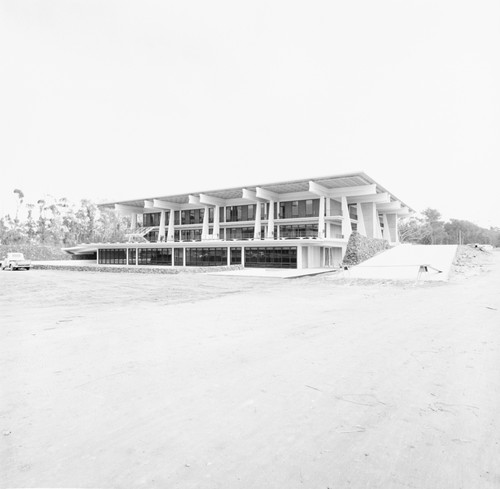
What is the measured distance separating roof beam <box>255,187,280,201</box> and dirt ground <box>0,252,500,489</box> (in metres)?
32.9

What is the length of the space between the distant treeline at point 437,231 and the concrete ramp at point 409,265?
43289 millimetres

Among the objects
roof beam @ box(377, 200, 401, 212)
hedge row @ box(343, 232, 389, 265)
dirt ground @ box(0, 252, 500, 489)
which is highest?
roof beam @ box(377, 200, 401, 212)

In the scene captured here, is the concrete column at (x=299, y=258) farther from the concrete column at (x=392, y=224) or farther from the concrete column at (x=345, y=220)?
the concrete column at (x=392, y=224)

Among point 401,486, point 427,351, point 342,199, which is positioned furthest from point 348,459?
point 342,199

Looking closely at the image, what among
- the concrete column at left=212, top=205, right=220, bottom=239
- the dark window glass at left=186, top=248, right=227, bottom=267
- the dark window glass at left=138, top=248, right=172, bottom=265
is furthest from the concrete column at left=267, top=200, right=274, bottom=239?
the dark window glass at left=138, top=248, right=172, bottom=265

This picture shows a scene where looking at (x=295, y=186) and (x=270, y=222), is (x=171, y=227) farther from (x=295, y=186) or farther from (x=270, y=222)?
(x=295, y=186)

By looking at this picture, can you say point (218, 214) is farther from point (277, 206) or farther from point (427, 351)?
point (427, 351)

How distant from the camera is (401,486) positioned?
282 centimetres

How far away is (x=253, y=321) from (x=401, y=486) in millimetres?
6789

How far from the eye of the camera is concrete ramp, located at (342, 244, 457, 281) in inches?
919

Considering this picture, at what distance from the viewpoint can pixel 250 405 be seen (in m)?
4.23

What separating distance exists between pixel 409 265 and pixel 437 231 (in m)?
66.1

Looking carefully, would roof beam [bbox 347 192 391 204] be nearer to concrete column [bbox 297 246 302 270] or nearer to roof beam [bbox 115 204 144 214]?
concrete column [bbox 297 246 302 270]

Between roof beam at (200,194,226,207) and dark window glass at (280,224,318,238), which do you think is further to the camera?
roof beam at (200,194,226,207)
